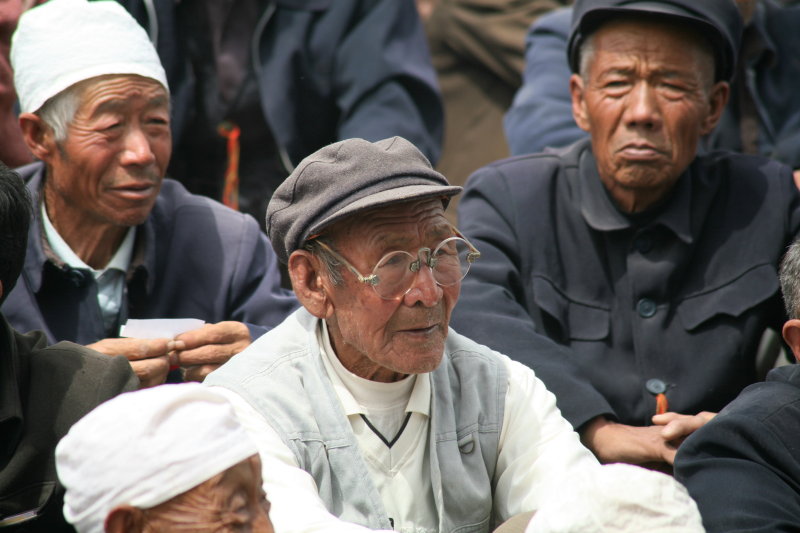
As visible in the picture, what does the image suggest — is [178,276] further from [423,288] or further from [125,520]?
[125,520]

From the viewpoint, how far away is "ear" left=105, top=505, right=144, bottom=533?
7.49 feet

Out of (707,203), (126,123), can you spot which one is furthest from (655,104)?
(126,123)

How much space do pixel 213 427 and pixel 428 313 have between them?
0.93 meters

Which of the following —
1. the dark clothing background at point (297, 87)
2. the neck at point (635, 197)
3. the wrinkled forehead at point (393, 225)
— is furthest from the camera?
the dark clothing background at point (297, 87)

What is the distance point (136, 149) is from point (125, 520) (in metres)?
1.99

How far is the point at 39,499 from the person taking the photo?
279 centimetres

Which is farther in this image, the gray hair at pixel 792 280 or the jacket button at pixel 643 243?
the jacket button at pixel 643 243

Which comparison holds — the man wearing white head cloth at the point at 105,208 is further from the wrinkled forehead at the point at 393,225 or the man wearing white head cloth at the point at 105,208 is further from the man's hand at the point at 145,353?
the wrinkled forehead at the point at 393,225

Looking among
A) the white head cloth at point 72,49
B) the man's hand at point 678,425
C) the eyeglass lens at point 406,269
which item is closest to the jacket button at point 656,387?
the man's hand at point 678,425

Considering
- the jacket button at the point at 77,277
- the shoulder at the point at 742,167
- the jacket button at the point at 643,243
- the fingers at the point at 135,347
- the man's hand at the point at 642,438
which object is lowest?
the man's hand at the point at 642,438

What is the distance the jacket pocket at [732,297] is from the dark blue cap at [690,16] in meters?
0.81

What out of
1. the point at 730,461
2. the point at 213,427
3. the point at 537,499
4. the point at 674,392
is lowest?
the point at 674,392

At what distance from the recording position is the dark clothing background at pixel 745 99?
18.2 feet

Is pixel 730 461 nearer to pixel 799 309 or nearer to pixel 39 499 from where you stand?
pixel 799 309
